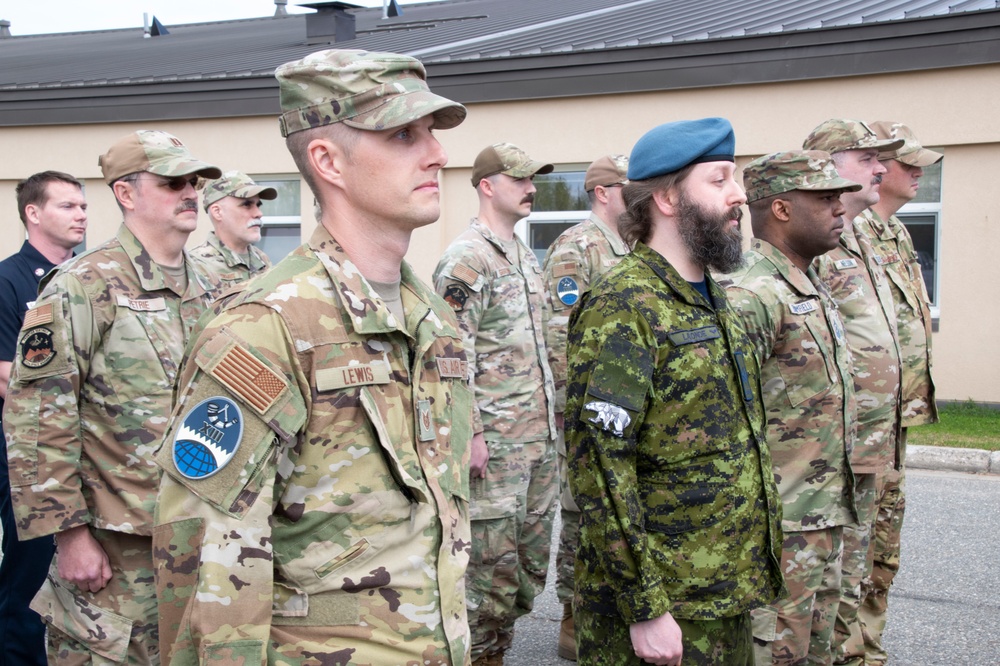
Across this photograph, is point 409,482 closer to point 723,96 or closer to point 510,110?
point 723,96

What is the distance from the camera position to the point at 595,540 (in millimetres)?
2822

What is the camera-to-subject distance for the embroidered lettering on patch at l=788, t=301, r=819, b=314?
12.4 feet

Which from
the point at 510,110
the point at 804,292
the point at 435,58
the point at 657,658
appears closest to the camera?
the point at 657,658

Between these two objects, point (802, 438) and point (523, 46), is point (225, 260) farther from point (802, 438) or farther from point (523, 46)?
point (523, 46)

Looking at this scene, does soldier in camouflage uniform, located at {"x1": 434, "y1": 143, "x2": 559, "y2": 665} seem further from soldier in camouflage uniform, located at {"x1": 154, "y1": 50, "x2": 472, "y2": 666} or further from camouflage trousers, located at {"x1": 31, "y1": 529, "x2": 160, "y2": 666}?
soldier in camouflage uniform, located at {"x1": 154, "y1": 50, "x2": 472, "y2": 666}

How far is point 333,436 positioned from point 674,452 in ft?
3.94

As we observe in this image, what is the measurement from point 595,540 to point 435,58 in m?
11.4

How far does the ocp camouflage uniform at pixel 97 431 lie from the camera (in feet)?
10.9

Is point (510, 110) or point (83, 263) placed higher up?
point (510, 110)

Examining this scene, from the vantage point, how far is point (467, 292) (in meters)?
4.86

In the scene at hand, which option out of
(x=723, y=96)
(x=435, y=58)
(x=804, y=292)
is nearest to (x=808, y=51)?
(x=723, y=96)

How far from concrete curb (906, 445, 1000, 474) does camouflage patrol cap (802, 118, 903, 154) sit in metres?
4.66

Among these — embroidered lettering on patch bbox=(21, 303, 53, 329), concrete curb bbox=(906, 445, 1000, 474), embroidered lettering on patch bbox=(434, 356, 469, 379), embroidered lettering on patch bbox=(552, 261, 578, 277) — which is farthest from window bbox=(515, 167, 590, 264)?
embroidered lettering on patch bbox=(434, 356, 469, 379)

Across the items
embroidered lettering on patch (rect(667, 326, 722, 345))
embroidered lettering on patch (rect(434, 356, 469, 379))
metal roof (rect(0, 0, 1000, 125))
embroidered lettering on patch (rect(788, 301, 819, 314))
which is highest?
metal roof (rect(0, 0, 1000, 125))
